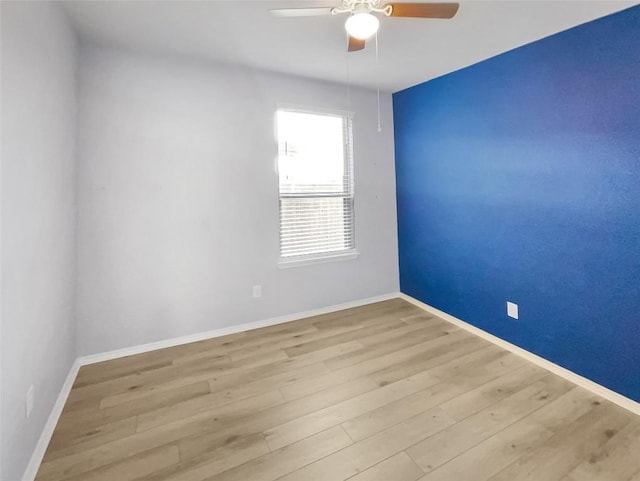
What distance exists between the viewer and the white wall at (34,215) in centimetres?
129

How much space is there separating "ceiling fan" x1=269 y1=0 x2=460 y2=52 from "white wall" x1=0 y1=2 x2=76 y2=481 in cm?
127

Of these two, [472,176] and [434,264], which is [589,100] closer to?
[472,176]

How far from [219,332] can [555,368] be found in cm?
285

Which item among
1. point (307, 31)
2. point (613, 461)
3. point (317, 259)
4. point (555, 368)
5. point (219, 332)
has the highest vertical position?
point (307, 31)

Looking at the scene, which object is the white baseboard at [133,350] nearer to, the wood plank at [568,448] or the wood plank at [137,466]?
the wood plank at [137,466]

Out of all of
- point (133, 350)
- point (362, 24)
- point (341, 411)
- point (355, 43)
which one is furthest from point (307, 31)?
point (133, 350)

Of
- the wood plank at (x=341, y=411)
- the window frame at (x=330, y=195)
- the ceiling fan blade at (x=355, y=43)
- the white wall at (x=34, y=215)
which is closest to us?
the white wall at (x=34, y=215)

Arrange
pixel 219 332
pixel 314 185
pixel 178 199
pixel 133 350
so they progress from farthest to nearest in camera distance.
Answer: pixel 314 185 < pixel 219 332 < pixel 178 199 < pixel 133 350

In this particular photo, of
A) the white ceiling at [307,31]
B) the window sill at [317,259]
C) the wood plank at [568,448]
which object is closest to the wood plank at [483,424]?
the wood plank at [568,448]

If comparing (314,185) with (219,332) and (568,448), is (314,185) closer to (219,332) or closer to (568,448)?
(219,332)

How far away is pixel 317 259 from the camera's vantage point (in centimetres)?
338

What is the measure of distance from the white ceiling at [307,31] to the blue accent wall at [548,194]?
0.22 metres

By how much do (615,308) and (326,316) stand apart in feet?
7.80

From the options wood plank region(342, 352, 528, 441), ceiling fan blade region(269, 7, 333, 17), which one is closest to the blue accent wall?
wood plank region(342, 352, 528, 441)
